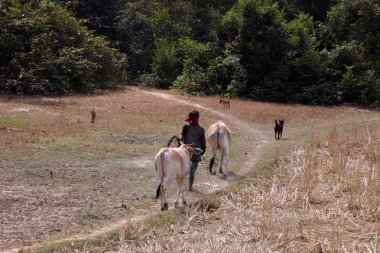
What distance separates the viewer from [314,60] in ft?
124

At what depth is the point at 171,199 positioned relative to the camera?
35.7 feet

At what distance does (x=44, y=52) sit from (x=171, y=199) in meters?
26.0

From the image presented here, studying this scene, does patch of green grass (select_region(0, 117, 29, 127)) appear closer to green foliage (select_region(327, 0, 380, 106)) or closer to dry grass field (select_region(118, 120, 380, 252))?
dry grass field (select_region(118, 120, 380, 252))

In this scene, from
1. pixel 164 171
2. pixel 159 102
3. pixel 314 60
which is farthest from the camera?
pixel 314 60

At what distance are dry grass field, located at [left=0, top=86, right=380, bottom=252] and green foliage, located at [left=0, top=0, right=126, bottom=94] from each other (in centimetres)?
1187

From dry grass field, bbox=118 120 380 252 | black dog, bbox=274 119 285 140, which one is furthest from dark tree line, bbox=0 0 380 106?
dry grass field, bbox=118 120 380 252

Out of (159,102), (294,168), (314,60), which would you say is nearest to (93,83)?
(159,102)

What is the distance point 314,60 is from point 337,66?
2.30m

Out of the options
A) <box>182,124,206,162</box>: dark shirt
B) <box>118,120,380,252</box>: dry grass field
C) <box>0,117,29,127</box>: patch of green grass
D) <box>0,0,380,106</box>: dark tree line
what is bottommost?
<box>0,117,29,127</box>: patch of green grass

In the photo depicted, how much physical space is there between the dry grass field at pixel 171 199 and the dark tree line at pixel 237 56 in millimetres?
13579

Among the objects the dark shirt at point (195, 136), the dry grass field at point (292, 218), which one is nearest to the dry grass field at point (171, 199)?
the dry grass field at point (292, 218)

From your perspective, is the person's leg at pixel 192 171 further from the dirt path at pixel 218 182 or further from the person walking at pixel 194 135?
the dirt path at pixel 218 182

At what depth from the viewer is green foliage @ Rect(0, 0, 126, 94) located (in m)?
33.0

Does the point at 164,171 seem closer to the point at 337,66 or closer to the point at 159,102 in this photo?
the point at 159,102
